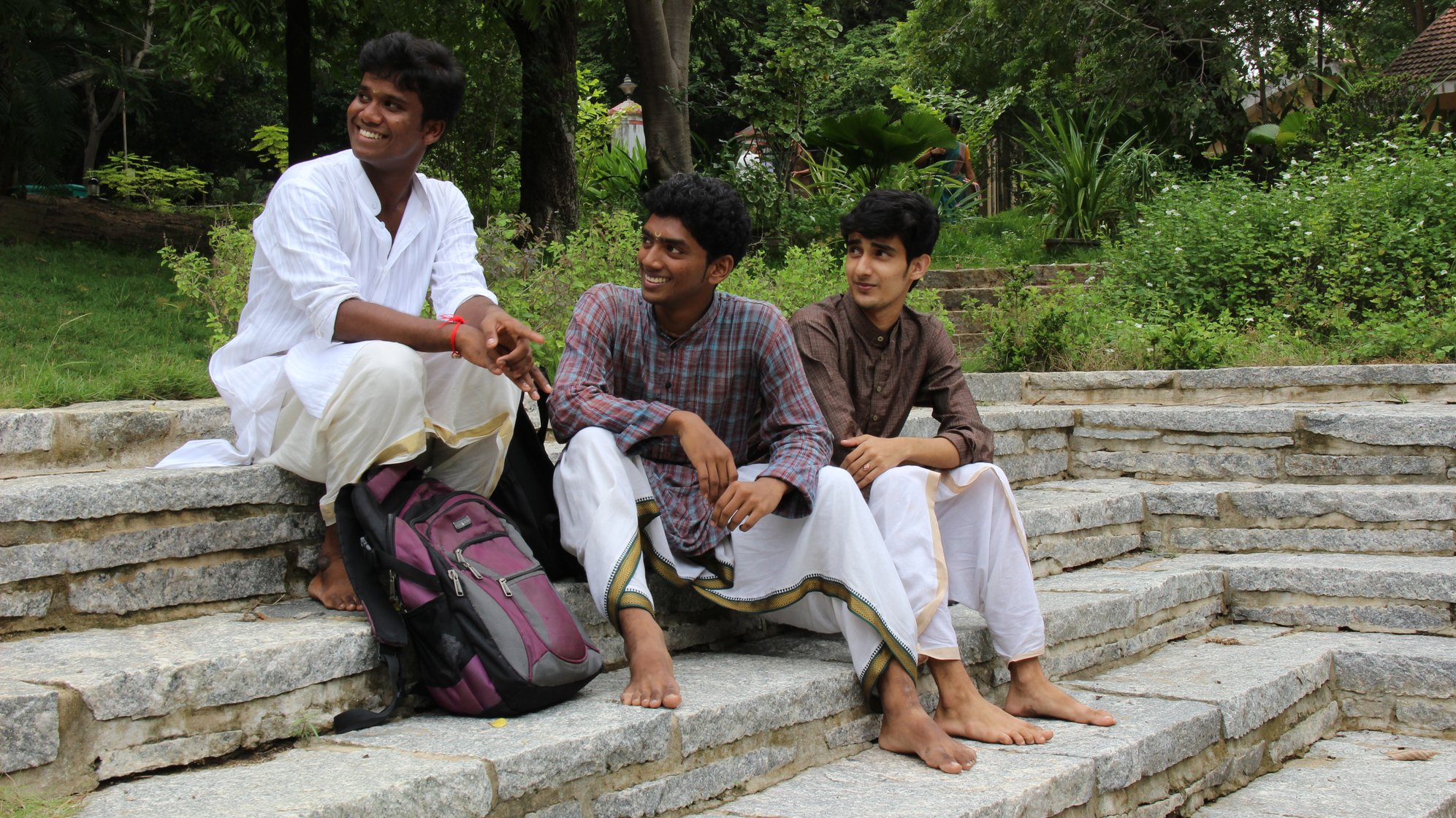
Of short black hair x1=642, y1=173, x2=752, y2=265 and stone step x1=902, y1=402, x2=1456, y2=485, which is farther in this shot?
stone step x1=902, y1=402, x2=1456, y2=485

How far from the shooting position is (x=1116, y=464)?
17.6ft

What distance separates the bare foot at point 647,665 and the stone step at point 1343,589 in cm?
254

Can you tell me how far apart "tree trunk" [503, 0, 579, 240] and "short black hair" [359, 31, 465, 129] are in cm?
573

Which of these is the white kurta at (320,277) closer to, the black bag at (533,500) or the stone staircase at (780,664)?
the stone staircase at (780,664)

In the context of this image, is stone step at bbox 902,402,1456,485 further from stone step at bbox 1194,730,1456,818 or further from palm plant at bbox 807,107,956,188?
palm plant at bbox 807,107,956,188

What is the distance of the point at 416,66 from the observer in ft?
10.1

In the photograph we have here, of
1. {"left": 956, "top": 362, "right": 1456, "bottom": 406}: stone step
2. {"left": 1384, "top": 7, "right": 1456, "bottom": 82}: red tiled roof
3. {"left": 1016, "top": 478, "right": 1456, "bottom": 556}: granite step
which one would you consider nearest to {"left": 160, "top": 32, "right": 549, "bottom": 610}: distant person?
{"left": 1016, "top": 478, "right": 1456, "bottom": 556}: granite step

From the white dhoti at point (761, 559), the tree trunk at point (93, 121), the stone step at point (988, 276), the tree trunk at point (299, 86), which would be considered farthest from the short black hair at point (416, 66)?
the tree trunk at point (93, 121)

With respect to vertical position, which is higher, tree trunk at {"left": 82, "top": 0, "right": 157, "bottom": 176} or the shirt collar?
tree trunk at {"left": 82, "top": 0, "right": 157, "bottom": 176}

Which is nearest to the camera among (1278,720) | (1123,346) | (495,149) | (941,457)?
(941,457)

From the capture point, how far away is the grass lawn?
4.45 metres

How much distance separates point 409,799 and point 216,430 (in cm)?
211

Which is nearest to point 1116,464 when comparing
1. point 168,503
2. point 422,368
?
point 422,368

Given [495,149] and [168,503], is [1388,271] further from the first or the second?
[495,149]
